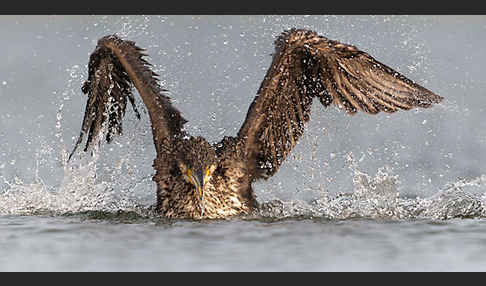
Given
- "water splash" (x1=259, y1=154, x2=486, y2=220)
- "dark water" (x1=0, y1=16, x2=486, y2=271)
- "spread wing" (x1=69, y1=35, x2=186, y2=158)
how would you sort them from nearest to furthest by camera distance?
1. "dark water" (x1=0, y1=16, x2=486, y2=271)
2. "water splash" (x1=259, y1=154, x2=486, y2=220)
3. "spread wing" (x1=69, y1=35, x2=186, y2=158)

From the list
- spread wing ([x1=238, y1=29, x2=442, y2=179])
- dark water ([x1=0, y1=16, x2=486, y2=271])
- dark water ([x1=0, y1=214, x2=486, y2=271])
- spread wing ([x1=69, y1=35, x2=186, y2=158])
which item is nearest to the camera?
dark water ([x1=0, y1=214, x2=486, y2=271])

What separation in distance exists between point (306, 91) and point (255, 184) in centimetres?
194

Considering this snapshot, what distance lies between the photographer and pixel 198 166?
9359 mm

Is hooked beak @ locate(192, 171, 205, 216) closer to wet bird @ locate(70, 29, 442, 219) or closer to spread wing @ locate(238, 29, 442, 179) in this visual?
wet bird @ locate(70, 29, 442, 219)

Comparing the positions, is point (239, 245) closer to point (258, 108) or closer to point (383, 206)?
point (258, 108)

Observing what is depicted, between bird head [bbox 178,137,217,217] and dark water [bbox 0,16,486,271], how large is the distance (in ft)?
1.20

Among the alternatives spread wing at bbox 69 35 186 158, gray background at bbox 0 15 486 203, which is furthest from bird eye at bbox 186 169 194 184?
gray background at bbox 0 15 486 203

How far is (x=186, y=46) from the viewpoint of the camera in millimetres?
16516

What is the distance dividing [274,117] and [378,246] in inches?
111

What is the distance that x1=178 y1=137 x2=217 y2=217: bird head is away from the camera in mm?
9336

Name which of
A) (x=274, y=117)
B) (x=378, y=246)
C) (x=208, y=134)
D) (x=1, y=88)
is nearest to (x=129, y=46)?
(x=274, y=117)

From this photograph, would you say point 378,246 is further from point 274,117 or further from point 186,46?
point 186,46

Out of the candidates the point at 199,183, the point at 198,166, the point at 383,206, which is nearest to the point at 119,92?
the point at 198,166

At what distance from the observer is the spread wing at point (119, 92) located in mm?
10406
